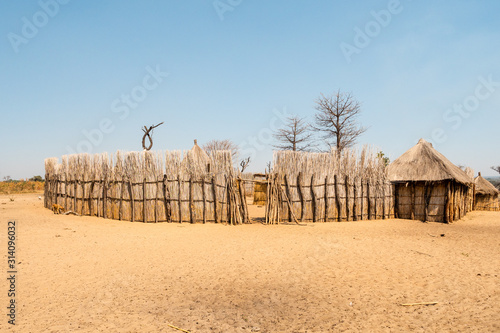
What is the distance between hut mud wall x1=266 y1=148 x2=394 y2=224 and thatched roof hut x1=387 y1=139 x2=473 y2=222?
51cm

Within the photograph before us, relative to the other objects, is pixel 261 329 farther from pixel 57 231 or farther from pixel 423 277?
pixel 57 231

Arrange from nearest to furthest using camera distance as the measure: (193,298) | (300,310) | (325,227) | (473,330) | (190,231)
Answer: (473,330) < (300,310) < (193,298) < (190,231) < (325,227)

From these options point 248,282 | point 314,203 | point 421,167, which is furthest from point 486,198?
point 248,282

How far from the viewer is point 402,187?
1266cm

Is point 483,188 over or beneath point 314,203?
over

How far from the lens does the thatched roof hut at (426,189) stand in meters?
12.0

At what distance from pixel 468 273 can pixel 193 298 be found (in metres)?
4.63

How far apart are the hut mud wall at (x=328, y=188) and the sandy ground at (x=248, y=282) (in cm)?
249

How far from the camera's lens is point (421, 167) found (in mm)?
12680

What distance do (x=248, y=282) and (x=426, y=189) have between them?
391 inches

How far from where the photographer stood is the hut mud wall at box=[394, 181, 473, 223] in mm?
12102

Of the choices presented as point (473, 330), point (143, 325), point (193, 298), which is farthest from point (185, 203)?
point (473, 330)

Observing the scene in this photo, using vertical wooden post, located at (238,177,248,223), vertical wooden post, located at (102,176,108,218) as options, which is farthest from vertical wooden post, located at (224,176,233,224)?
vertical wooden post, located at (102,176,108,218)

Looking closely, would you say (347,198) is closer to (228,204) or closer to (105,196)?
(228,204)
